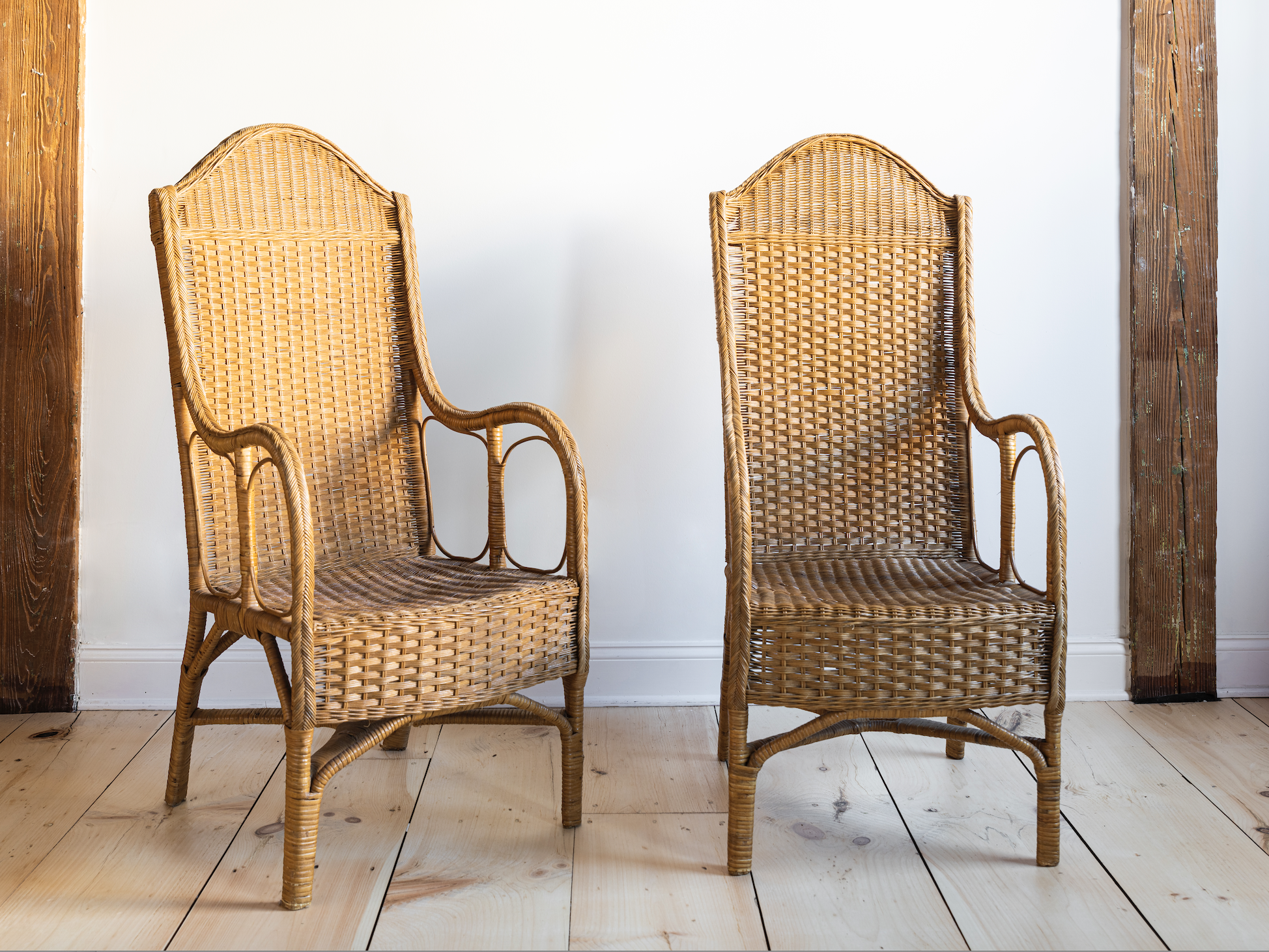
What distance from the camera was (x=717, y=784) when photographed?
1.79 metres

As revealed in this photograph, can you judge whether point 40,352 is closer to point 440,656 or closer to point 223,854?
point 223,854

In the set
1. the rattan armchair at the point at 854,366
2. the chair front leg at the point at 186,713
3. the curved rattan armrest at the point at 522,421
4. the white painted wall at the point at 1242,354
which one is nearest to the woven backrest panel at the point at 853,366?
the rattan armchair at the point at 854,366

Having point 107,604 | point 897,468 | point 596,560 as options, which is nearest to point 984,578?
point 897,468

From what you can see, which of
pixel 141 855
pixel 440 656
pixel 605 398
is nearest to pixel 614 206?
pixel 605 398

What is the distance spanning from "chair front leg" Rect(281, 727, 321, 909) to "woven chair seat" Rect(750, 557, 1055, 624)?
649 mm

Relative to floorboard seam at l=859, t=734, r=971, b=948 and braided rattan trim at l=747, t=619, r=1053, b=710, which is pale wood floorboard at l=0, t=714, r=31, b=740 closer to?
braided rattan trim at l=747, t=619, r=1053, b=710

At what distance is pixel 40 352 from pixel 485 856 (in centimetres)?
139

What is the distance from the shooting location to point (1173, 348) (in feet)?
6.99

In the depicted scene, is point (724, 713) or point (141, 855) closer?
point (141, 855)

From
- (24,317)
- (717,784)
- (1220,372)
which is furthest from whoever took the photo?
(1220,372)

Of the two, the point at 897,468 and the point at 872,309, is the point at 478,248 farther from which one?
the point at 897,468

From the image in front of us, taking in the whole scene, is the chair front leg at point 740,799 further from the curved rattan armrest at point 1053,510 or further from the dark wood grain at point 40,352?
the dark wood grain at point 40,352

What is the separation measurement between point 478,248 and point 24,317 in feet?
3.05

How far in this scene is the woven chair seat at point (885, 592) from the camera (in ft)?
4.63
